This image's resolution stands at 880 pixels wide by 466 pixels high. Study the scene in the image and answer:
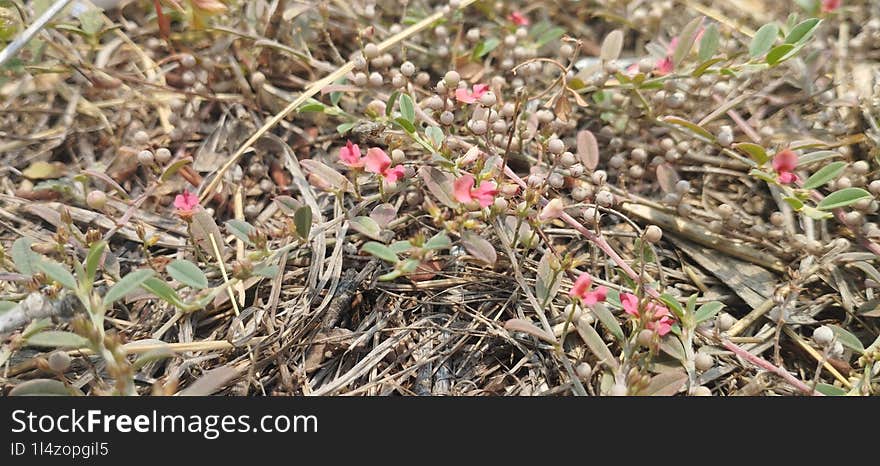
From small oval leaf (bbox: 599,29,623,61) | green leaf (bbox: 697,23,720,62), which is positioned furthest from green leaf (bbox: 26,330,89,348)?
green leaf (bbox: 697,23,720,62)

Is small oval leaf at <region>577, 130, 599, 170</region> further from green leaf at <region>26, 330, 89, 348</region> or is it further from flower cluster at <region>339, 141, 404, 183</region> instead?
green leaf at <region>26, 330, 89, 348</region>

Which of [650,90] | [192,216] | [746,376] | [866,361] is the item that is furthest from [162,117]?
[866,361]

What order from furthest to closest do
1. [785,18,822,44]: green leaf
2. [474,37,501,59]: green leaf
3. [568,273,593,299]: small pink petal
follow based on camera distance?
[474,37,501,59]: green leaf → [785,18,822,44]: green leaf → [568,273,593,299]: small pink petal

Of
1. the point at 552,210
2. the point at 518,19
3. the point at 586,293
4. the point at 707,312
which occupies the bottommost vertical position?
the point at 707,312

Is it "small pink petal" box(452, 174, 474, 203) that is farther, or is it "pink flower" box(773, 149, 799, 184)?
"pink flower" box(773, 149, 799, 184)

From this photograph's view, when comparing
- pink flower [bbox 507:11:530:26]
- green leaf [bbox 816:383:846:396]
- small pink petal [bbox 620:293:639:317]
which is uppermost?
pink flower [bbox 507:11:530:26]

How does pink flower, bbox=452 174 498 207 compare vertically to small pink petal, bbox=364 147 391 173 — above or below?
below

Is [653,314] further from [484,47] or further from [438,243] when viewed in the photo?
[484,47]

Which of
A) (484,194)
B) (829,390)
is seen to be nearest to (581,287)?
(484,194)
